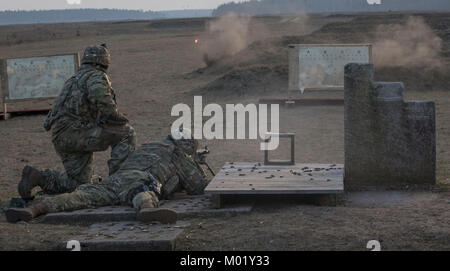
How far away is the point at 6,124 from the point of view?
13297mm

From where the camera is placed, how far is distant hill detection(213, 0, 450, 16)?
115938mm

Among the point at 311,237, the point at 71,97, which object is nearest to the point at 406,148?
the point at 311,237

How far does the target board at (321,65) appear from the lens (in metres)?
14.7

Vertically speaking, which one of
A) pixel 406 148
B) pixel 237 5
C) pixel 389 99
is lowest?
pixel 406 148

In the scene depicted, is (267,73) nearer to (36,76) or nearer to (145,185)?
(36,76)

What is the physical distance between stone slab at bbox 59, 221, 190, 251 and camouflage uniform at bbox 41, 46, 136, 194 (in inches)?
56.2

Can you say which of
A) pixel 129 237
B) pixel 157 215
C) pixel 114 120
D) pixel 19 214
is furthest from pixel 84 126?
pixel 129 237

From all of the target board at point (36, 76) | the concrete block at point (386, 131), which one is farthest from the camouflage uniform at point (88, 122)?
the target board at point (36, 76)

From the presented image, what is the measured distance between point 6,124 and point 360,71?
8428mm

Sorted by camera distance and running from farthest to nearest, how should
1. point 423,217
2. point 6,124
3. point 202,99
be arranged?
point 202,99 → point 6,124 → point 423,217

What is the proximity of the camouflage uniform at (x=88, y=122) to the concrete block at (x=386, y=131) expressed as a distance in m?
2.29

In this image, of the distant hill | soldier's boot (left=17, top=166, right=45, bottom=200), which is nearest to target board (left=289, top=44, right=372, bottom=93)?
soldier's boot (left=17, top=166, right=45, bottom=200)

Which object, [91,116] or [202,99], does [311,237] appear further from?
[202,99]
